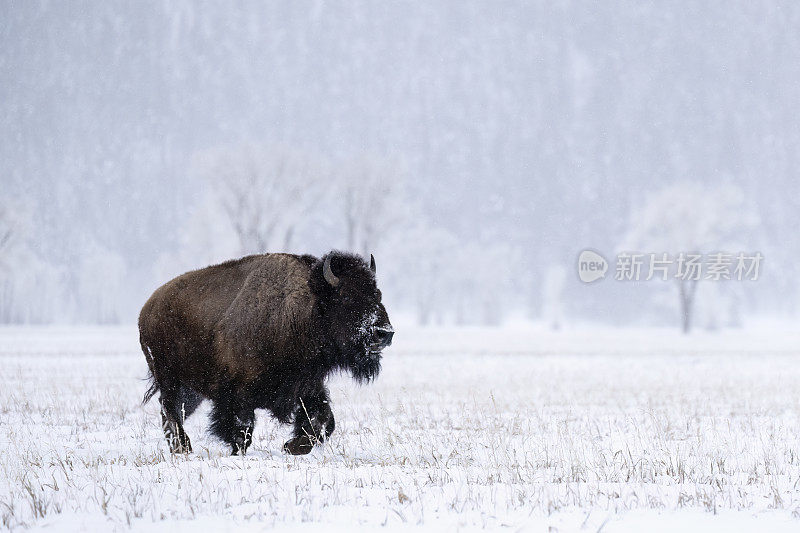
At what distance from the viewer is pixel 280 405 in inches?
264

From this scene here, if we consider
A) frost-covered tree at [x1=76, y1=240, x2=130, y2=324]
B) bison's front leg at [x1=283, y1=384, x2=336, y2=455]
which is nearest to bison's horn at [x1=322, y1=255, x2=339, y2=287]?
bison's front leg at [x1=283, y1=384, x2=336, y2=455]

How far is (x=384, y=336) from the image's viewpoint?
254 inches

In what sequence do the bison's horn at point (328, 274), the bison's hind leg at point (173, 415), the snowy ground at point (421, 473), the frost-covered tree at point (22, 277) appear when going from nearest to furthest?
1. the snowy ground at point (421, 473)
2. the bison's horn at point (328, 274)
3. the bison's hind leg at point (173, 415)
4. the frost-covered tree at point (22, 277)

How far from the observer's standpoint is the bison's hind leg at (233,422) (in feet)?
21.6

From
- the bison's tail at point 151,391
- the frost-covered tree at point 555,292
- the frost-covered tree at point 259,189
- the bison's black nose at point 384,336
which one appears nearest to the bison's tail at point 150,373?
the bison's tail at point 151,391

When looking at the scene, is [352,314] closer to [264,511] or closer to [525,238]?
[264,511]

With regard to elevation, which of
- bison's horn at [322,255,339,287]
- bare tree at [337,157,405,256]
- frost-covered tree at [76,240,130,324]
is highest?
bare tree at [337,157,405,256]

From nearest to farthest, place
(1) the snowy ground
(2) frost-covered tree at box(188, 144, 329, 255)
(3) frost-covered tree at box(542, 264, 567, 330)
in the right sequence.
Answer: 1. (1) the snowy ground
2. (2) frost-covered tree at box(188, 144, 329, 255)
3. (3) frost-covered tree at box(542, 264, 567, 330)

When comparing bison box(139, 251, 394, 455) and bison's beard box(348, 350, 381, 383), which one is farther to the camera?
bison's beard box(348, 350, 381, 383)

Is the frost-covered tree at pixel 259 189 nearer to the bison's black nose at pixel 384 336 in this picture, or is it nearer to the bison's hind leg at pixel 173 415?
the bison's hind leg at pixel 173 415

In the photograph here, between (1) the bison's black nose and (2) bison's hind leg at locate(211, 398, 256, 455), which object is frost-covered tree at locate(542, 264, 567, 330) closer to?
(1) the bison's black nose

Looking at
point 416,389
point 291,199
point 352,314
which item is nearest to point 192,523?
point 352,314

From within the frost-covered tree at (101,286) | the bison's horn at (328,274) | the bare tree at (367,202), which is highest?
the bare tree at (367,202)

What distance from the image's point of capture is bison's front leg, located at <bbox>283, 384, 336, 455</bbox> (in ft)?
21.4
